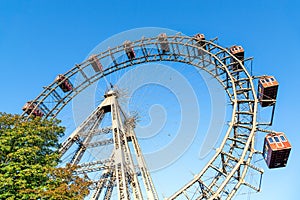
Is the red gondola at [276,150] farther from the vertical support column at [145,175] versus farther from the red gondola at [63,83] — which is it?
the red gondola at [63,83]

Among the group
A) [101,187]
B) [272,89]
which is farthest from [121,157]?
[272,89]

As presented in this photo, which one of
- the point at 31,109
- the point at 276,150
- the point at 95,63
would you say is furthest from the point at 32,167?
the point at 95,63

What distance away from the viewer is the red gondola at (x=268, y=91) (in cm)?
2086

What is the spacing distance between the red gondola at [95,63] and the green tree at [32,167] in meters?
11.5

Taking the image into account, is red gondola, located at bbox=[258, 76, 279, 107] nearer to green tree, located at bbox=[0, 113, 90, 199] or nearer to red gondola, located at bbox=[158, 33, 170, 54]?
red gondola, located at bbox=[158, 33, 170, 54]

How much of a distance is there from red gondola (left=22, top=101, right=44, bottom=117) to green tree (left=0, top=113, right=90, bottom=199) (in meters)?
9.01

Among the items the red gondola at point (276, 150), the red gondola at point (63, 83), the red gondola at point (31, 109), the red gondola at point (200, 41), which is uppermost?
the red gondola at point (63, 83)

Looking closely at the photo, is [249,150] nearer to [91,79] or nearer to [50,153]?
[50,153]

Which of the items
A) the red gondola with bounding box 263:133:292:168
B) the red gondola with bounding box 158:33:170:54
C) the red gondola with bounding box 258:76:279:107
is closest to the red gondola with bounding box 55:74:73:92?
the red gondola with bounding box 158:33:170:54

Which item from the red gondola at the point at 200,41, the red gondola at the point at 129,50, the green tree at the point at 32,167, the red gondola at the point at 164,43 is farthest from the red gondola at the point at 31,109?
the red gondola at the point at 200,41

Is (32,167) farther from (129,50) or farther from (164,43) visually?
(164,43)

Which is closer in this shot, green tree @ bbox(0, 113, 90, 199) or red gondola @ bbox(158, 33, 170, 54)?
green tree @ bbox(0, 113, 90, 199)

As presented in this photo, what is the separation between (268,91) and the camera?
20953 mm

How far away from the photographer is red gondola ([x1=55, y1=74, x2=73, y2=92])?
2823 cm
